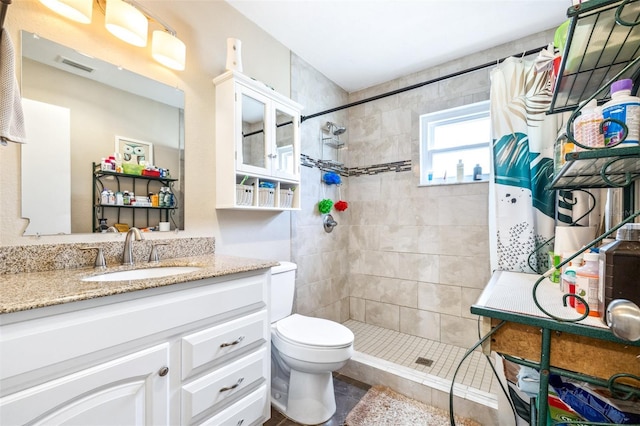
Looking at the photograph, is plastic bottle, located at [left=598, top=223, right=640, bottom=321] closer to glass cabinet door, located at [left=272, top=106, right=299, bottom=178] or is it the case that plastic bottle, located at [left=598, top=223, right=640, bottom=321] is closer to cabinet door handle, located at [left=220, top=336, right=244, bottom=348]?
cabinet door handle, located at [left=220, top=336, right=244, bottom=348]

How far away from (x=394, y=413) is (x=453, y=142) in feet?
7.02

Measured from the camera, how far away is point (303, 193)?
2.41 meters

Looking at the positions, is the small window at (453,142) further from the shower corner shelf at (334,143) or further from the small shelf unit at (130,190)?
the small shelf unit at (130,190)

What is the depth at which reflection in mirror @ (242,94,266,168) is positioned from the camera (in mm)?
1729

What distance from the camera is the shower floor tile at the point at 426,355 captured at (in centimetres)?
184

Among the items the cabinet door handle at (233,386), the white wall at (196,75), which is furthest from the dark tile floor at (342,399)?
the white wall at (196,75)

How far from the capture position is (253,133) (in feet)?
5.84

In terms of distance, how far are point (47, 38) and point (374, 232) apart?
99.5 inches

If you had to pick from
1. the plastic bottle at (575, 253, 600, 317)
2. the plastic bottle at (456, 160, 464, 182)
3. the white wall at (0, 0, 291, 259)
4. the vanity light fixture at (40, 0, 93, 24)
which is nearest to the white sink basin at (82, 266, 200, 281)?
the white wall at (0, 0, 291, 259)

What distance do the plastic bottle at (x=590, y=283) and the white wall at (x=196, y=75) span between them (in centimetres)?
165

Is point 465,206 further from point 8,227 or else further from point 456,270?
point 8,227

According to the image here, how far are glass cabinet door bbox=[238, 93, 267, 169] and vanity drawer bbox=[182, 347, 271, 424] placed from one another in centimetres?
107

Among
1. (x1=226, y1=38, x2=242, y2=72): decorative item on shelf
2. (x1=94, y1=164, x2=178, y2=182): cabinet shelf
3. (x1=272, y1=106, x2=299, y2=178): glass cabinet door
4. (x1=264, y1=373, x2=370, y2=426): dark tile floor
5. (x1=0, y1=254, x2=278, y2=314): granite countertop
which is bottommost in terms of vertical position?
(x1=264, y1=373, x2=370, y2=426): dark tile floor

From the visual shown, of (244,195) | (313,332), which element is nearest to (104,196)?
(244,195)
